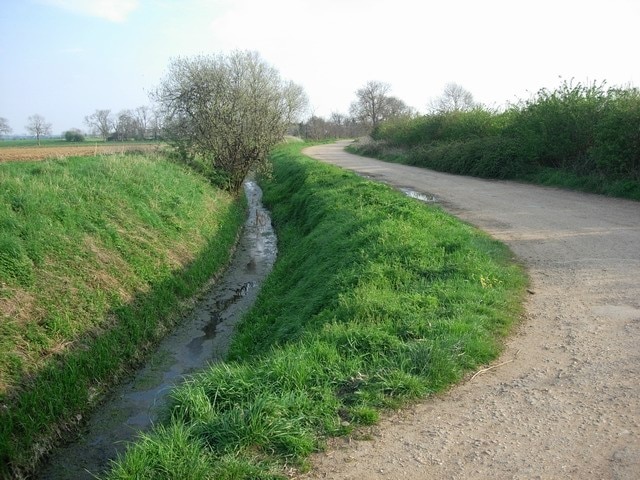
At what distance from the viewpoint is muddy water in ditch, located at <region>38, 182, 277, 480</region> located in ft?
19.6

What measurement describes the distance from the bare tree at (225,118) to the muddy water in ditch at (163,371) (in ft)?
30.4

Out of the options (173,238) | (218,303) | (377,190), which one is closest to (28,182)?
(173,238)

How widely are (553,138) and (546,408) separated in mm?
17848

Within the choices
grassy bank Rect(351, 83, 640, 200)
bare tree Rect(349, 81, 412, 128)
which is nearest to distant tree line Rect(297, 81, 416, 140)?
bare tree Rect(349, 81, 412, 128)

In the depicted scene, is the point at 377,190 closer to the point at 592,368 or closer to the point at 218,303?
the point at 218,303

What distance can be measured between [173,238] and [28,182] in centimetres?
340

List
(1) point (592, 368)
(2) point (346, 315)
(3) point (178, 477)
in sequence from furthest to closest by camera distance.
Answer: (2) point (346, 315) → (1) point (592, 368) → (3) point (178, 477)

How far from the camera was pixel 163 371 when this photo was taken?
8.12 metres

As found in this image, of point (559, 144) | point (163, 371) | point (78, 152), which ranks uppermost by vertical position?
point (559, 144)

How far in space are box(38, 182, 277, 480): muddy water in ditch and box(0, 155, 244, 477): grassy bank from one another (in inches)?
10.4

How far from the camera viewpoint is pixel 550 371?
5.10 meters

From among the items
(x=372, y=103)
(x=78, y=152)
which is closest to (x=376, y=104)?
(x=372, y=103)

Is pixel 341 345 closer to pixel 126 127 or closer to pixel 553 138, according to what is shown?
pixel 553 138

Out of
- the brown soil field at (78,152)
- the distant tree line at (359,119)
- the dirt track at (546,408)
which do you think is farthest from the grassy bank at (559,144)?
the distant tree line at (359,119)
